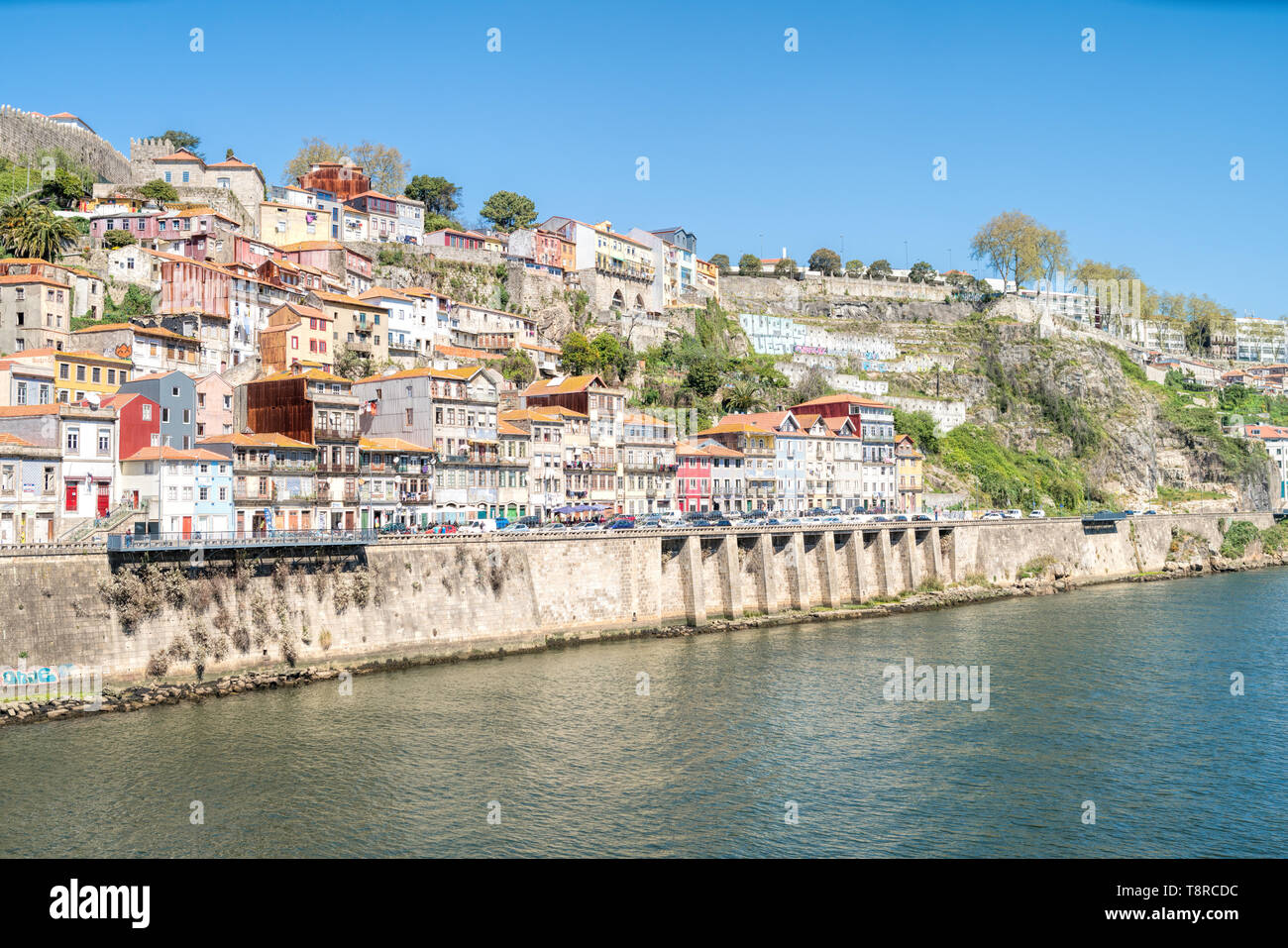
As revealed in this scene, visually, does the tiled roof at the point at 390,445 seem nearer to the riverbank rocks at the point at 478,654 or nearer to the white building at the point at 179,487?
the white building at the point at 179,487

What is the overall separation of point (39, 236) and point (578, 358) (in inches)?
1600

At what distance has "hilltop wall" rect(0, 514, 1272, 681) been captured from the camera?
126 ft

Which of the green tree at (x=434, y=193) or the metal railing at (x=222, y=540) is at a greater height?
the green tree at (x=434, y=193)

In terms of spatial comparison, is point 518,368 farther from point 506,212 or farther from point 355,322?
point 506,212

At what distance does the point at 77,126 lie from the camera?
9350cm

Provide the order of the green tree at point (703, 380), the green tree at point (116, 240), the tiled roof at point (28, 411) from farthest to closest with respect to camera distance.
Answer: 1. the green tree at point (703, 380)
2. the green tree at point (116, 240)
3. the tiled roof at point (28, 411)

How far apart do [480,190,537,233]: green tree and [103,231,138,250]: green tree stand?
48605 mm

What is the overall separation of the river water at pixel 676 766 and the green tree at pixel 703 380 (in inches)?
1953

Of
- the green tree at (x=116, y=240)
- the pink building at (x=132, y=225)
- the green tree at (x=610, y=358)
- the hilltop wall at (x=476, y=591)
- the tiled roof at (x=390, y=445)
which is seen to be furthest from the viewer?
the green tree at (x=610, y=358)

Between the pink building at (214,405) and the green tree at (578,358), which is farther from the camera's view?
the green tree at (578,358)

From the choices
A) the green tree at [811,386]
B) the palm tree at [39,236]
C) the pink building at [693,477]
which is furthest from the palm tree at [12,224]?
the green tree at [811,386]

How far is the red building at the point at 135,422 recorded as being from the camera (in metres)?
49.4

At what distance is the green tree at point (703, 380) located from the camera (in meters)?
97.4

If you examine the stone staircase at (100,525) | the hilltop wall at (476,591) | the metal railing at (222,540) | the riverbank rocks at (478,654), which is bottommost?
the riverbank rocks at (478,654)
